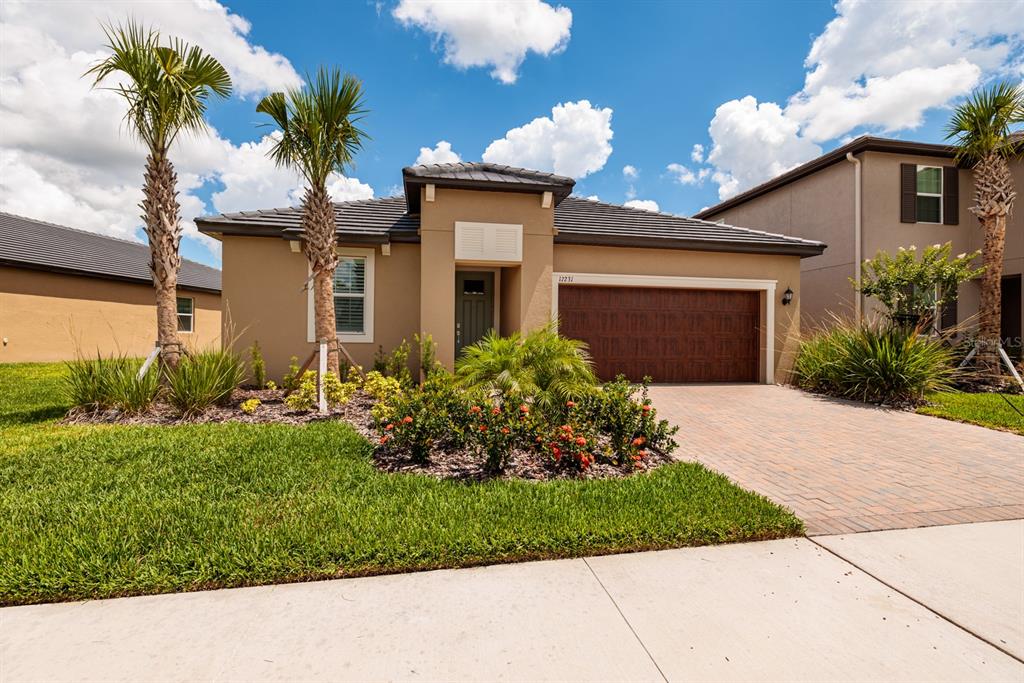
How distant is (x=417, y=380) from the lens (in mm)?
10242

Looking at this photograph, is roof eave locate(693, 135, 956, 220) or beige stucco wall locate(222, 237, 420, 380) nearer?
beige stucco wall locate(222, 237, 420, 380)

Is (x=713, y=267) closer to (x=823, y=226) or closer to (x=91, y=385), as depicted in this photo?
(x=823, y=226)

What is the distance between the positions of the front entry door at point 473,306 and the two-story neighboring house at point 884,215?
33.6 ft

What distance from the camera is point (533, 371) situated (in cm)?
654

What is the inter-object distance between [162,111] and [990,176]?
17715 millimetres

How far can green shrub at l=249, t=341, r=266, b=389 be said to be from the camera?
921 centimetres

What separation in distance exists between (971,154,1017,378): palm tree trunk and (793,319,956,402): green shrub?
3.59 ft

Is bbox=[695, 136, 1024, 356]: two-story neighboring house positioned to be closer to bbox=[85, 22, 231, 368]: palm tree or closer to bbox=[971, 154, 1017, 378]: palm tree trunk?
bbox=[971, 154, 1017, 378]: palm tree trunk

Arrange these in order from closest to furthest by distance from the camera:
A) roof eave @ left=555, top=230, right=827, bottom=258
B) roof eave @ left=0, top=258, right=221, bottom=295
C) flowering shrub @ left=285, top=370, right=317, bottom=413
A: flowering shrub @ left=285, top=370, right=317, bottom=413
roof eave @ left=555, top=230, right=827, bottom=258
roof eave @ left=0, top=258, right=221, bottom=295

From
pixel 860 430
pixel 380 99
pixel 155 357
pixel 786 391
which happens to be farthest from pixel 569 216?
pixel 155 357

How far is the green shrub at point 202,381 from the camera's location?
7.03m

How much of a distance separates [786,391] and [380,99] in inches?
424

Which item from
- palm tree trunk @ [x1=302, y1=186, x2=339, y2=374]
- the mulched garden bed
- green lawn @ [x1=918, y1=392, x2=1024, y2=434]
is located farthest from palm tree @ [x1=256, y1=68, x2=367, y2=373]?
green lawn @ [x1=918, y1=392, x2=1024, y2=434]

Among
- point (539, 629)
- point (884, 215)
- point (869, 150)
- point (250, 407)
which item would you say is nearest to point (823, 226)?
point (884, 215)
